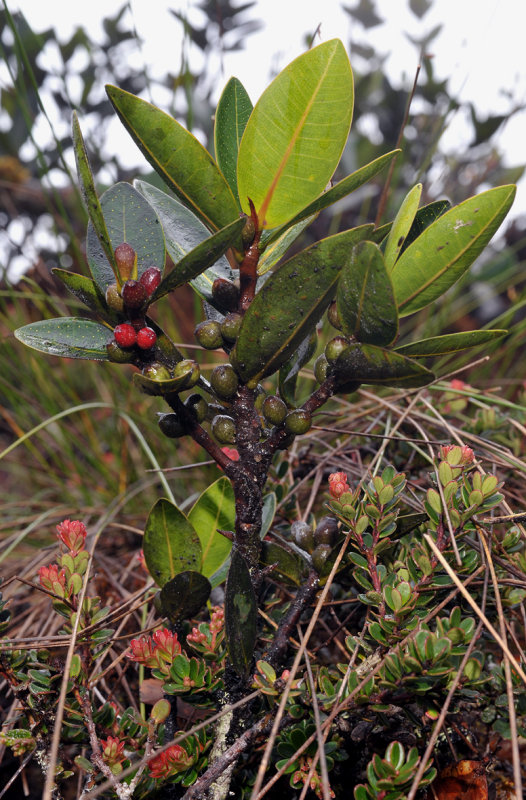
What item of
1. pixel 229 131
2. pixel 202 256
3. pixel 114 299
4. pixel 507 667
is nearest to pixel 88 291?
pixel 114 299

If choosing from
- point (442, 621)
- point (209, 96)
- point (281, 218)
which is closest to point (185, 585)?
point (442, 621)

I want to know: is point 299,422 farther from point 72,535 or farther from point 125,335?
point 72,535

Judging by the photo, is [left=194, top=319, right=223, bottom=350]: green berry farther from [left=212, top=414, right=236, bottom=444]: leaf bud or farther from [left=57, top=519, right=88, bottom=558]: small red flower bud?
[left=57, top=519, right=88, bottom=558]: small red flower bud

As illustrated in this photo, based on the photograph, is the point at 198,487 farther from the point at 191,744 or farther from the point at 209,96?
the point at 209,96

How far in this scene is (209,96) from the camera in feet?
8.01

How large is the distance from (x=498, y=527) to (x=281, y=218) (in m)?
0.75

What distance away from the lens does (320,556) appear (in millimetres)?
695

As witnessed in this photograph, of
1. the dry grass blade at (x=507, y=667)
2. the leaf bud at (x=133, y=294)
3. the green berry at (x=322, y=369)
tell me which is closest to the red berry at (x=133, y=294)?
the leaf bud at (x=133, y=294)

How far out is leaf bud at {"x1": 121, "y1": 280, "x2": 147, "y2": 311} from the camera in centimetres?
56

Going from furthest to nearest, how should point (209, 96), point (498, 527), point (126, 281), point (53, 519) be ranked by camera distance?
point (209, 96) → point (53, 519) → point (498, 527) → point (126, 281)

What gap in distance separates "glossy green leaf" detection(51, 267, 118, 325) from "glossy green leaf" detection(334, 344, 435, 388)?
25cm

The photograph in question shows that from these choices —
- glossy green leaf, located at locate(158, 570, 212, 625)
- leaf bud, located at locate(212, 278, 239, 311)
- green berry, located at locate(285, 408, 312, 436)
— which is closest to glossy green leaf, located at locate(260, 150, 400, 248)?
leaf bud, located at locate(212, 278, 239, 311)

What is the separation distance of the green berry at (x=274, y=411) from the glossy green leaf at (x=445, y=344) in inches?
5.7

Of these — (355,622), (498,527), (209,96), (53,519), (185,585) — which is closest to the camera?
(185,585)
